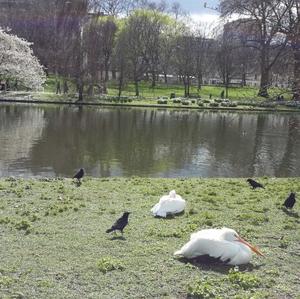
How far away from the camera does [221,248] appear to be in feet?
26.0

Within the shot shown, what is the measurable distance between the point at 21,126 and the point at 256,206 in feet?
87.0

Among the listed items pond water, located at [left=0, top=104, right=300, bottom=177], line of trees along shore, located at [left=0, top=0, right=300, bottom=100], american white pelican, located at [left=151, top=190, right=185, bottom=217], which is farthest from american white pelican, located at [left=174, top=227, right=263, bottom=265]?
line of trees along shore, located at [left=0, top=0, right=300, bottom=100]

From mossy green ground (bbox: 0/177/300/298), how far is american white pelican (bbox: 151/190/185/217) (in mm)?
198

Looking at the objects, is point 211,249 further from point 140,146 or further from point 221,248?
point 140,146

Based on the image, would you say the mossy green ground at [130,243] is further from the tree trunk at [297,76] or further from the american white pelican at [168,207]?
the tree trunk at [297,76]

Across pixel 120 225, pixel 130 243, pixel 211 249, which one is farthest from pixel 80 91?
pixel 211 249

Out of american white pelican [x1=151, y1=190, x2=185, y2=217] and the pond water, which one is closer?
american white pelican [x1=151, y1=190, x2=185, y2=217]

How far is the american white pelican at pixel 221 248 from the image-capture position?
791 cm

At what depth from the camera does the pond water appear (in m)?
23.0

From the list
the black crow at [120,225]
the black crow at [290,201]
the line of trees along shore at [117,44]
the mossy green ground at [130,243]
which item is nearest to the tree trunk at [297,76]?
the black crow at [290,201]

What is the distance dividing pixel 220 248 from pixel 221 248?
0.02 m

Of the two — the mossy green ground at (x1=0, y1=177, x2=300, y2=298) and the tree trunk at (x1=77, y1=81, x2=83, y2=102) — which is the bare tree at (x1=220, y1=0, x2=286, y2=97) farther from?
the tree trunk at (x1=77, y1=81, x2=83, y2=102)

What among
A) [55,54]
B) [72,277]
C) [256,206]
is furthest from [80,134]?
[55,54]

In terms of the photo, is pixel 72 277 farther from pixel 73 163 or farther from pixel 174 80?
pixel 174 80
